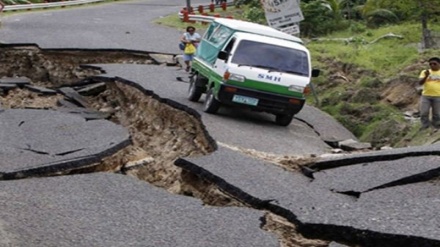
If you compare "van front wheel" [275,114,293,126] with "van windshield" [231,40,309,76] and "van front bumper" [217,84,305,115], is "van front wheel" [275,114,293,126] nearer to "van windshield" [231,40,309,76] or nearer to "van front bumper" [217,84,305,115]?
"van front bumper" [217,84,305,115]

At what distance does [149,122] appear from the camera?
16.1 m

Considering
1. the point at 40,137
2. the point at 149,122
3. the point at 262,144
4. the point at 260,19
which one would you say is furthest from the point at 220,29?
the point at 260,19

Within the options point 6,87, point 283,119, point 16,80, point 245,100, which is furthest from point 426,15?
point 6,87

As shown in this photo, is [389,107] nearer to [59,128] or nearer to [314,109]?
[314,109]

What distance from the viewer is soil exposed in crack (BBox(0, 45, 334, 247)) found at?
1080 cm

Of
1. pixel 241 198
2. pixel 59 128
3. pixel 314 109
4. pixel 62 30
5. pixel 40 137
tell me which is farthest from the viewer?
pixel 62 30

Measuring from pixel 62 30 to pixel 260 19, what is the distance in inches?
321

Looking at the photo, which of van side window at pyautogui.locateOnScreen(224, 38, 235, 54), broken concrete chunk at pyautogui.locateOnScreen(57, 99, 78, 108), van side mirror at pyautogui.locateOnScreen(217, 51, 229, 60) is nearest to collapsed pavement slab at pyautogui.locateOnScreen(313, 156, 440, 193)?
van side mirror at pyautogui.locateOnScreen(217, 51, 229, 60)

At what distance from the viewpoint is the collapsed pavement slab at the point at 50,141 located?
11.4 meters

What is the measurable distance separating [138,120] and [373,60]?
7.96 m

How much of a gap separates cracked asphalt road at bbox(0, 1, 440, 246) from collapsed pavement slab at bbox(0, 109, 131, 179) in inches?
10.0

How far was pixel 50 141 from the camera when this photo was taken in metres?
13.0

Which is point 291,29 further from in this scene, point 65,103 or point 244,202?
point 244,202

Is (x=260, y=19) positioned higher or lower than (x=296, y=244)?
lower
